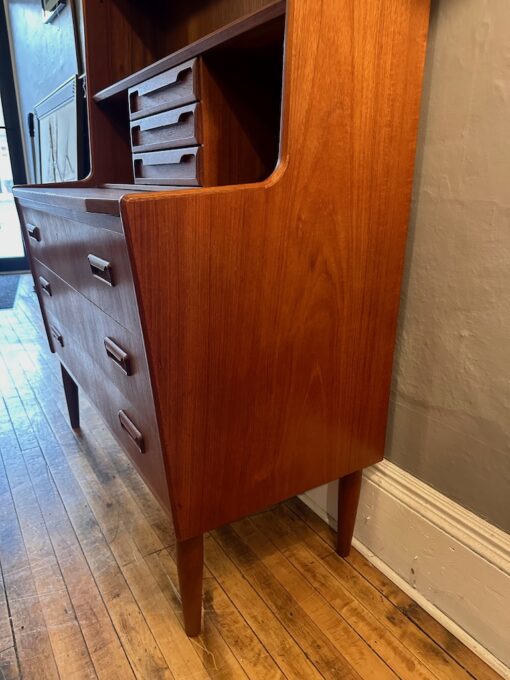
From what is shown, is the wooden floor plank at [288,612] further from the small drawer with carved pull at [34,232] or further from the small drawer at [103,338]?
the small drawer with carved pull at [34,232]

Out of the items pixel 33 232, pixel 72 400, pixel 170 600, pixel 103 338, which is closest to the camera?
pixel 103 338

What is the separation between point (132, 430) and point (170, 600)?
452 mm

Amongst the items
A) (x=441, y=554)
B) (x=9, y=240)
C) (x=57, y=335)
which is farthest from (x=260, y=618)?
(x=9, y=240)

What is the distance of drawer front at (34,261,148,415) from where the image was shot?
78 centimetres

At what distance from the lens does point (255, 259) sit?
0.73 metres

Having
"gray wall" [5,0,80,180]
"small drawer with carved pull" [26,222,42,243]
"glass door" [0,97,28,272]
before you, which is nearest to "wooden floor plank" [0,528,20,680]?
"small drawer with carved pull" [26,222,42,243]

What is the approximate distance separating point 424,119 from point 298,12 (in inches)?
12.8

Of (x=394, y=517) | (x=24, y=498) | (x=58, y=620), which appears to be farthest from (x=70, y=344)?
(x=394, y=517)

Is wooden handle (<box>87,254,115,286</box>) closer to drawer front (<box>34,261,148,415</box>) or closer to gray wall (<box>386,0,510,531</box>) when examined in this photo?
drawer front (<box>34,261,148,415</box>)

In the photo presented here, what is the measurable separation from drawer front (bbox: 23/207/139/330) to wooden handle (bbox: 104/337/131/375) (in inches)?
2.3

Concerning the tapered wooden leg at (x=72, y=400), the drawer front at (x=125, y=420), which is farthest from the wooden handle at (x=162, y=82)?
the tapered wooden leg at (x=72, y=400)

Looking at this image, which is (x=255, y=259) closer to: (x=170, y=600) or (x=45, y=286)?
(x=170, y=600)

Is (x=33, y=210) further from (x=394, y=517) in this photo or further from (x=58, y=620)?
(x=394, y=517)

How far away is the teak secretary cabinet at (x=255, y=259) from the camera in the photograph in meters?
0.69
